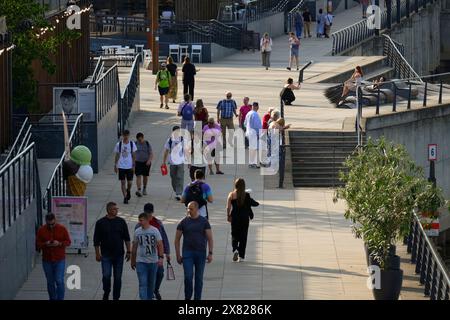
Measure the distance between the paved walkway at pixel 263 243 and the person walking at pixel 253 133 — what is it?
11.2 inches

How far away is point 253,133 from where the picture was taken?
1423 inches

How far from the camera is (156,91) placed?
49.5 metres

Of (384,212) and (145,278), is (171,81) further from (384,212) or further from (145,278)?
(145,278)

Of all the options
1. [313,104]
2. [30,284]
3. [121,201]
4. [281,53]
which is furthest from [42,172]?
[281,53]

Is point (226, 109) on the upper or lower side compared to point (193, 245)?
upper

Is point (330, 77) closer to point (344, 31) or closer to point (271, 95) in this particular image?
point (271, 95)

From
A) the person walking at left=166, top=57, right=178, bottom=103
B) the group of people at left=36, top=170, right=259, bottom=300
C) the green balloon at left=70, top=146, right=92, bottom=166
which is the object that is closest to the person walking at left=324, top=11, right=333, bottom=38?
the person walking at left=166, top=57, right=178, bottom=103

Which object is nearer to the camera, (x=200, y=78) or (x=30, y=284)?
(x=30, y=284)

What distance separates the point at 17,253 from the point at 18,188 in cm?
112

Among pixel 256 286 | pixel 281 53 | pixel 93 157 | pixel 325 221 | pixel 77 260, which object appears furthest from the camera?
pixel 281 53

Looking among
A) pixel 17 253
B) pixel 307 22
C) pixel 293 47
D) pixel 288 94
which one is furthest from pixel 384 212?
pixel 307 22

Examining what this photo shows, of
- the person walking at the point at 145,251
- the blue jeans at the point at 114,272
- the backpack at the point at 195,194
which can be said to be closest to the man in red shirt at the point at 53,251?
the blue jeans at the point at 114,272

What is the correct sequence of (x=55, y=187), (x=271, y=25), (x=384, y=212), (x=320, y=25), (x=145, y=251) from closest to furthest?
(x=145, y=251)
(x=384, y=212)
(x=55, y=187)
(x=271, y=25)
(x=320, y=25)

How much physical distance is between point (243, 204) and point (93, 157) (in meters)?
9.65
